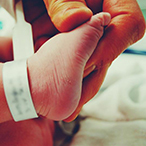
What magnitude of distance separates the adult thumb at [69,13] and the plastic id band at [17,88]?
0.38 feet

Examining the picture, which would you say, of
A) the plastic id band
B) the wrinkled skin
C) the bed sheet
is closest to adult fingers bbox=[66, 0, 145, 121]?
the wrinkled skin

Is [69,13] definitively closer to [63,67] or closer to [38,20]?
[63,67]

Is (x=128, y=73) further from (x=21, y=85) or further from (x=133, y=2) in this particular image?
(x=21, y=85)

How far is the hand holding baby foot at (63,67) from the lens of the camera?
1.18 ft

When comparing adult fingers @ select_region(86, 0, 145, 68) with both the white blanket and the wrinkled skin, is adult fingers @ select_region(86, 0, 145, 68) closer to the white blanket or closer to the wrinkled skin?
the wrinkled skin

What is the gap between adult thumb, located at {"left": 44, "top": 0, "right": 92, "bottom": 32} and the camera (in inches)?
13.7

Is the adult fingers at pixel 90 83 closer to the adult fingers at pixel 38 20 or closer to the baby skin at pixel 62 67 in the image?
the baby skin at pixel 62 67

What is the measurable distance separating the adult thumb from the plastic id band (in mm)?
114

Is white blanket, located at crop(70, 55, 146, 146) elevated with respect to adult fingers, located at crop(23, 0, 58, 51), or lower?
lower

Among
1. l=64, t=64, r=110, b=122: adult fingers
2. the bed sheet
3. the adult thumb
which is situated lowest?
the bed sheet

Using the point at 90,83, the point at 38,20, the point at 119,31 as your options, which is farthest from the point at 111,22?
the point at 38,20

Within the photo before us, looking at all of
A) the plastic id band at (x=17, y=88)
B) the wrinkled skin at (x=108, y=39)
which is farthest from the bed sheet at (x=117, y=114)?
the plastic id band at (x=17, y=88)

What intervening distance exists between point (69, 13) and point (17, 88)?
18cm

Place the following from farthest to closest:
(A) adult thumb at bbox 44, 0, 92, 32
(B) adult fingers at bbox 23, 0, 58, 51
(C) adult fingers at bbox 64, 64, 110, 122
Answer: (B) adult fingers at bbox 23, 0, 58, 51
(C) adult fingers at bbox 64, 64, 110, 122
(A) adult thumb at bbox 44, 0, 92, 32
